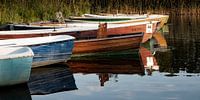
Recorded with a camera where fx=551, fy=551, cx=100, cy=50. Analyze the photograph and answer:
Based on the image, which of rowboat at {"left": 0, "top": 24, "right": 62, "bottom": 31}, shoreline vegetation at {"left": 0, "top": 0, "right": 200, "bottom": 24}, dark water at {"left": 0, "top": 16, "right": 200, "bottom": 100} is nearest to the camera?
dark water at {"left": 0, "top": 16, "right": 200, "bottom": 100}

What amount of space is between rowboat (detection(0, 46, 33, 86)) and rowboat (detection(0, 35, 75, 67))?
102 inches

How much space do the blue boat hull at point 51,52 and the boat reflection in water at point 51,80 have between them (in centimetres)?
21

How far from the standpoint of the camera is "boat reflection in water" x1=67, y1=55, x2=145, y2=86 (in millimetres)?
15119

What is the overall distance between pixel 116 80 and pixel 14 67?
304 centimetres

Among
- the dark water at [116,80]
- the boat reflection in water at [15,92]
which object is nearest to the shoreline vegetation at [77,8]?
the dark water at [116,80]

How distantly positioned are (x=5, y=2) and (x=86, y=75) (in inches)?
462

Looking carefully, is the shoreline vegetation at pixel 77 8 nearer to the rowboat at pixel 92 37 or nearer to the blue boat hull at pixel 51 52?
the rowboat at pixel 92 37

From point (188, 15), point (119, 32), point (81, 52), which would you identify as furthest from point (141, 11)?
point (81, 52)

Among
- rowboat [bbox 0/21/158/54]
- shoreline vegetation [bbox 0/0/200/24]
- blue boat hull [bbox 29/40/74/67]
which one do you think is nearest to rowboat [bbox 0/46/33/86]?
blue boat hull [bbox 29/40/74/67]

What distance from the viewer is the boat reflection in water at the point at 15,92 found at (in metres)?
11.5

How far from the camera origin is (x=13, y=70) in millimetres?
12180

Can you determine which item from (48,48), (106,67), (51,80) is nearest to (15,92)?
(51,80)

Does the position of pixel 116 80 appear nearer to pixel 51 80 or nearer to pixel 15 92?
pixel 51 80

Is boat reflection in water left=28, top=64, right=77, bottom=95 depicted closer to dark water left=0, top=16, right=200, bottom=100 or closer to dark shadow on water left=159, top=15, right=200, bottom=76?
dark water left=0, top=16, right=200, bottom=100
